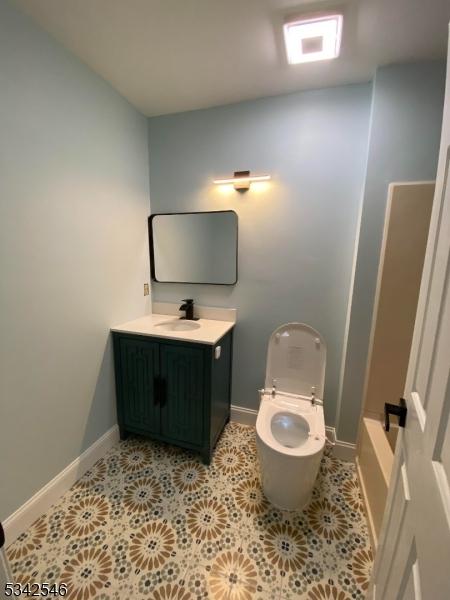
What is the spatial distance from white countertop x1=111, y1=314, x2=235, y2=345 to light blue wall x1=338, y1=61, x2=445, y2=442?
0.93 metres

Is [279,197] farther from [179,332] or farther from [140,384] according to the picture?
[140,384]

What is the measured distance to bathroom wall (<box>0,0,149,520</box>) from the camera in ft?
3.85

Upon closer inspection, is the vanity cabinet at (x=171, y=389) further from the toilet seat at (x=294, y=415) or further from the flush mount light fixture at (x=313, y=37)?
the flush mount light fixture at (x=313, y=37)

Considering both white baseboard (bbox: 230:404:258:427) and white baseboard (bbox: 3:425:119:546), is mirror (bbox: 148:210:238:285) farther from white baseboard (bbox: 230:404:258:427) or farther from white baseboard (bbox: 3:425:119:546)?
white baseboard (bbox: 3:425:119:546)

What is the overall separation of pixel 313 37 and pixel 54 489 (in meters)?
2.75

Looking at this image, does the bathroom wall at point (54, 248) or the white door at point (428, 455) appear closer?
the white door at point (428, 455)

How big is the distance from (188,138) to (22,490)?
2422 millimetres

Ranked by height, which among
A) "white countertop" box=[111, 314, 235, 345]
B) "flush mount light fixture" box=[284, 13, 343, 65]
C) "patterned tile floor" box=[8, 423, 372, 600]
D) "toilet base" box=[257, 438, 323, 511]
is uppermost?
"flush mount light fixture" box=[284, 13, 343, 65]

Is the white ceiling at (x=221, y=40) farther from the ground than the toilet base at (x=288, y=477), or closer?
farther from the ground

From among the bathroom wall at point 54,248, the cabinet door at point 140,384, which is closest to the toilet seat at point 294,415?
the cabinet door at point 140,384

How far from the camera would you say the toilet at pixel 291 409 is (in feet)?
4.43

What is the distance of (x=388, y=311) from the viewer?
1.57 meters

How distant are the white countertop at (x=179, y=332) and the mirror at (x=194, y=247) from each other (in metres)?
0.33

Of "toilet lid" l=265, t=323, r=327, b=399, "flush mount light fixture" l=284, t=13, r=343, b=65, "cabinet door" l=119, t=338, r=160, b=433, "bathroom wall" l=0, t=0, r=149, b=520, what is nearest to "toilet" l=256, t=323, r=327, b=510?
"toilet lid" l=265, t=323, r=327, b=399
